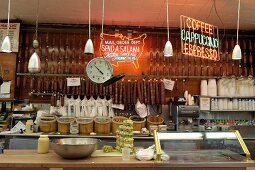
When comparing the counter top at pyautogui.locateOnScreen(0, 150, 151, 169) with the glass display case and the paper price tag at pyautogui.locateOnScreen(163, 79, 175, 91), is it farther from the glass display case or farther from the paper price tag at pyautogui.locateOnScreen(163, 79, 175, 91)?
the paper price tag at pyautogui.locateOnScreen(163, 79, 175, 91)

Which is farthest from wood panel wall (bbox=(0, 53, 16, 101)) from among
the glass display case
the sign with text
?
the glass display case

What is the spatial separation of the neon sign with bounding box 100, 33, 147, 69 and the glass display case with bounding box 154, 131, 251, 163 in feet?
12.8

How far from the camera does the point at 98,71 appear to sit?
5.02m

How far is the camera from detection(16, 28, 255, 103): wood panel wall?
23.8 feet

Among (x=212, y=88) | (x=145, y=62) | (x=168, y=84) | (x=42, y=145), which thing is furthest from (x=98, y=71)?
(x=212, y=88)

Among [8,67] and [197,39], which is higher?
[197,39]

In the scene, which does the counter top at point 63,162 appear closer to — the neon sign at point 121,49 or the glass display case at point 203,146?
the glass display case at point 203,146

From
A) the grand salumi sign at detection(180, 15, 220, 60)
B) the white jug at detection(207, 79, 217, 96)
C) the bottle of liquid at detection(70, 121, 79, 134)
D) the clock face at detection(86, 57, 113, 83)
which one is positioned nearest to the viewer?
the clock face at detection(86, 57, 113, 83)

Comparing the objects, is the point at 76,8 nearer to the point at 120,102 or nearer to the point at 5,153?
the point at 120,102

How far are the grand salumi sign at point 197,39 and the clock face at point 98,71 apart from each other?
4.73 feet

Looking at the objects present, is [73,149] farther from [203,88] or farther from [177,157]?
[203,88]

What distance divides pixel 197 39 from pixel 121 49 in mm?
2559

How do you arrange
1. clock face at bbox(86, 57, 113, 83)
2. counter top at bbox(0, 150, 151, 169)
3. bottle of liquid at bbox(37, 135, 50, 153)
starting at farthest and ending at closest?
clock face at bbox(86, 57, 113, 83) → bottle of liquid at bbox(37, 135, 50, 153) → counter top at bbox(0, 150, 151, 169)

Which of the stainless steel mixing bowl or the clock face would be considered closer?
the stainless steel mixing bowl
